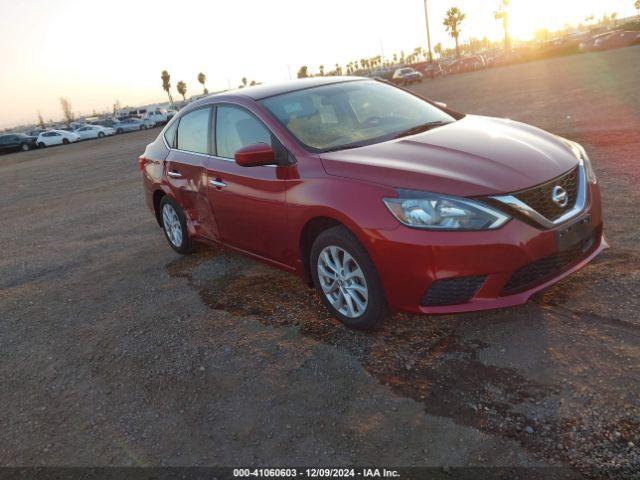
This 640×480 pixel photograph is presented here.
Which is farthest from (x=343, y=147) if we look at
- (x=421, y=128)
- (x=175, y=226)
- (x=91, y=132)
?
(x=91, y=132)

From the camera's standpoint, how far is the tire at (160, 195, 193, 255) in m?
5.61

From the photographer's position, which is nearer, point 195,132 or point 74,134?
point 195,132

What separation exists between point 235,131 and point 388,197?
1841mm

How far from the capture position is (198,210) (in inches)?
202

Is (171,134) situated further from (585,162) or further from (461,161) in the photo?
(585,162)

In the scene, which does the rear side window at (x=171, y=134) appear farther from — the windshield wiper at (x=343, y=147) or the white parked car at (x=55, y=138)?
the white parked car at (x=55, y=138)

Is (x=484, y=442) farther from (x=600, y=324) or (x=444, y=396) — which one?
(x=600, y=324)

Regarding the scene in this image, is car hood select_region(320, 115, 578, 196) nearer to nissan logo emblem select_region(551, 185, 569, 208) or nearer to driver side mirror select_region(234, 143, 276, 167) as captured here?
nissan logo emblem select_region(551, 185, 569, 208)

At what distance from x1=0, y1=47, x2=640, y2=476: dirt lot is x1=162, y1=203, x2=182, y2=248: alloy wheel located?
38cm

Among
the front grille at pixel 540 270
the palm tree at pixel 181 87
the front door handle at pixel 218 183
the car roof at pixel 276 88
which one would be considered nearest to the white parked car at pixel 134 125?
the car roof at pixel 276 88

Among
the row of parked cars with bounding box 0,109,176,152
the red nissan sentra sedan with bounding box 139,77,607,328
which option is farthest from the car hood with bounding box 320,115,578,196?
the row of parked cars with bounding box 0,109,176,152

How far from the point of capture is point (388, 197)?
322cm

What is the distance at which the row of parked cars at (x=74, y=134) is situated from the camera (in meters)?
39.7

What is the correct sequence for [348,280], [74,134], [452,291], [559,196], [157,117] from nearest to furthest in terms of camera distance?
[452,291] < [559,196] < [348,280] < [74,134] < [157,117]
